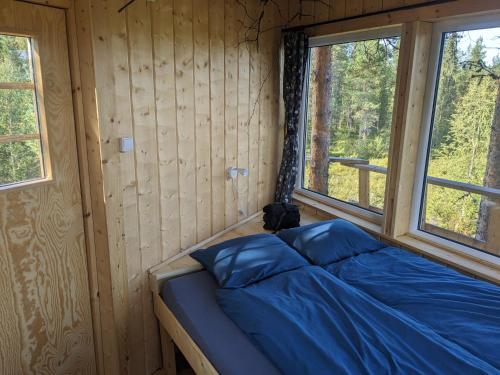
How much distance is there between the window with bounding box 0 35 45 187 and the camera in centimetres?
181

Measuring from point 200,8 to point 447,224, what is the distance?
2104mm

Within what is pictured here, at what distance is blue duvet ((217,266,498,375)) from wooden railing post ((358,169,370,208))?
980 mm

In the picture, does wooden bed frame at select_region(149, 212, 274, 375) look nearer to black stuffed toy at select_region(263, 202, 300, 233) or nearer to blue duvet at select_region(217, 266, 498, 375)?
black stuffed toy at select_region(263, 202, 300, 233)

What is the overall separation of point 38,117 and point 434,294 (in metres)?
2.20

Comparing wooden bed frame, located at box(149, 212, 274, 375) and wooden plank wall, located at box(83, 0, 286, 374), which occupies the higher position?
wooden plank wall, located at box(83, 0, 286, 374)

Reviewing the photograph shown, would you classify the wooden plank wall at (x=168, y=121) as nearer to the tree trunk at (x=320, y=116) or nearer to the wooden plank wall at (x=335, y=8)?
the wooden plank wall at (x=335, y=8)

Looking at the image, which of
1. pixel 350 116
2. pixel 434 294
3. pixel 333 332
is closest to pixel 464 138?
pixel 350 116

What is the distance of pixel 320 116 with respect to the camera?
3.20 m

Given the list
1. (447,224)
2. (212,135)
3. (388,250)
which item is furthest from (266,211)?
(447,224)

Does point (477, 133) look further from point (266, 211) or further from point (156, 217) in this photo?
point (156, 217)

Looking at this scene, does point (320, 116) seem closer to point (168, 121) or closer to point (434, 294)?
point (168, 121)

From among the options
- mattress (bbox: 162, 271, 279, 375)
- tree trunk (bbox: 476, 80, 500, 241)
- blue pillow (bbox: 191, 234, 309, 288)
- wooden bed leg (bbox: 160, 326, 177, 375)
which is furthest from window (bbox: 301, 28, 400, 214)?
wooden bed leg (bbox: 160, 326, 177, 375)

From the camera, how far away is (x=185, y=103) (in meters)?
2.44

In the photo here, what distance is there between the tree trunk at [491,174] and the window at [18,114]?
8.15 ft
